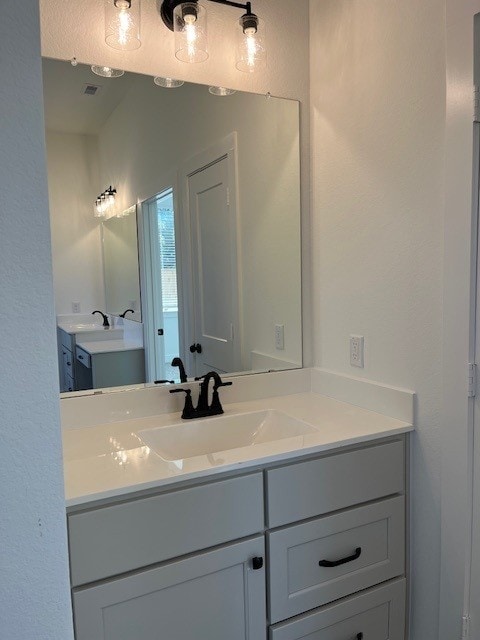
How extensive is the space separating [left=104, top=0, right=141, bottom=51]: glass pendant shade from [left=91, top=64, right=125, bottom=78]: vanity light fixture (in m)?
0.07

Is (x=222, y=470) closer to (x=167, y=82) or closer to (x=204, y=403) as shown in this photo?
(x=204, y=403)

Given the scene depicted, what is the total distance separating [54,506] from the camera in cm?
74

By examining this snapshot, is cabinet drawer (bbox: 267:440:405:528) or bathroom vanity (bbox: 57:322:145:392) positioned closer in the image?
cabinet drawer (bbox: 267:440:405:528)

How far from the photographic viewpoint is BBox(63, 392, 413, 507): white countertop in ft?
3.79

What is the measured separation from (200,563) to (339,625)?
57 centimetres

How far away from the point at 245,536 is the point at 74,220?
118cm

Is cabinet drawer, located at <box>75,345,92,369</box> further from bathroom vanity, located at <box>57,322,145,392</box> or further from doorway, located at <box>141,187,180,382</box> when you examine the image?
doorway, located at <box>141,187,180,382</box>

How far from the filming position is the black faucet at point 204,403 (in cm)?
168

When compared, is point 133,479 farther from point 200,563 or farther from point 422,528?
point 422,528

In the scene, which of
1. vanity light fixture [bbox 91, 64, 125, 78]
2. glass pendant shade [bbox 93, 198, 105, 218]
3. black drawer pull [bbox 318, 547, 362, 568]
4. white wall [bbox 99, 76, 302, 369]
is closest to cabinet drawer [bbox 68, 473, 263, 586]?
black drawer pull [bbox 318, 547, 362, 568]

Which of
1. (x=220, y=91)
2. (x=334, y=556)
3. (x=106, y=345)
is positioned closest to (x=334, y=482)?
(x=334, y=556)

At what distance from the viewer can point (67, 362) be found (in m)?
1.58

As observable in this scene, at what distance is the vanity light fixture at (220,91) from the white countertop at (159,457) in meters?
1.22

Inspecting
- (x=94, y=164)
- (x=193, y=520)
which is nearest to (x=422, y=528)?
(x=193, y=520)
